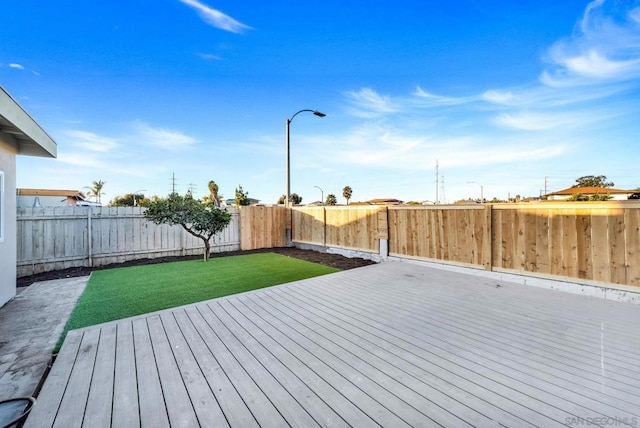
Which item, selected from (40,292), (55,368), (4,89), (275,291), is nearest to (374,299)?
(275,291)

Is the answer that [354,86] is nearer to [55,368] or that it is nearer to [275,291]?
[275,291]

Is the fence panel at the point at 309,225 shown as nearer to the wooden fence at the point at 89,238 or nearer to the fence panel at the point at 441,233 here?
the fence panel at the point at 441,233

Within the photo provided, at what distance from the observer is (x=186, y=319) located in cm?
314

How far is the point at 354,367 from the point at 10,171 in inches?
232

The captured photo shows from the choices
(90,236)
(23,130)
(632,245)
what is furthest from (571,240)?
(90,236)

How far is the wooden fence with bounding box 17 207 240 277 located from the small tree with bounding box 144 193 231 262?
82 cm

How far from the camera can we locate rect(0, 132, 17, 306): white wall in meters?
3.91

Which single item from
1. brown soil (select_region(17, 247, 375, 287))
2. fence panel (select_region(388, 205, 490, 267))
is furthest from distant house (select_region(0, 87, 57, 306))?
fence panel (select_region(388, 205, 490, 267))

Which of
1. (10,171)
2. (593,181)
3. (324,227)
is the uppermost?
(593,181)

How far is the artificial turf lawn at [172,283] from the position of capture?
12.0 ft

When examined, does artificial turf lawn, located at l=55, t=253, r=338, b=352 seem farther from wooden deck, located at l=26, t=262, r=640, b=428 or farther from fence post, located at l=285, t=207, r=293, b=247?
fence post, located at l=285, t=207, r=293, b=247

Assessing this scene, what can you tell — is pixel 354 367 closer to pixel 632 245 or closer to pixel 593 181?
pixel 632 245

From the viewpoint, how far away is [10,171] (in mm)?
4203

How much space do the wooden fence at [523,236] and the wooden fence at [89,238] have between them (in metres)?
5.81
